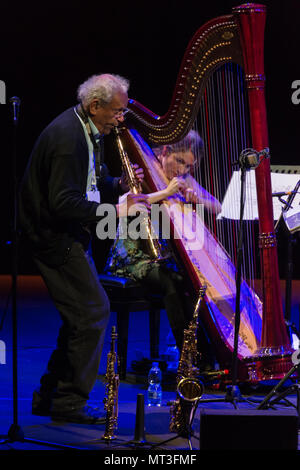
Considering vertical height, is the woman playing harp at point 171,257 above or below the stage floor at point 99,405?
above

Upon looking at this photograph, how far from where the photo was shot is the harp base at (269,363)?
4.31 meters

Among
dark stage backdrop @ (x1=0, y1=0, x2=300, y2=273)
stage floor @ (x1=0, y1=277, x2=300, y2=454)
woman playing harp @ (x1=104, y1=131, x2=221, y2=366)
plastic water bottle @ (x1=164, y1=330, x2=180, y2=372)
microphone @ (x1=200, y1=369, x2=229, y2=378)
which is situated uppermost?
dark stage backdrop @ (x1=0, y1=0, x2=300, y2=273)

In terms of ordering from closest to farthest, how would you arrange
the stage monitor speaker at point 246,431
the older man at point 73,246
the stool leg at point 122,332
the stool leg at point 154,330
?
1. the stage monitor speaker at point 246,431
2. the older man at point 73,246
3. the stool leg at point 122,332
4. the stool leg at point 154,330

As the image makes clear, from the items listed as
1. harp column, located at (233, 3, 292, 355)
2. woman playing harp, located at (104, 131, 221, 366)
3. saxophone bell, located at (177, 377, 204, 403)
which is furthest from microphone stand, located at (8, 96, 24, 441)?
harp column, located at (233, 3, 292, 355)

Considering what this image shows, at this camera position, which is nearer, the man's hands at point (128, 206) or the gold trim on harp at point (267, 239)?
the man's hands at point (128, 206)

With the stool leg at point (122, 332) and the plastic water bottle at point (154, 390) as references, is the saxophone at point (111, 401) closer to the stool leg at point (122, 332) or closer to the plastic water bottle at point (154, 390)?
the plastic water bottle at point (154, 390)

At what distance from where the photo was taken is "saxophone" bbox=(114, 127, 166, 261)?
14.9 feet

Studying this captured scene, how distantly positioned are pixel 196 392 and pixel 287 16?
6416 millimetres
